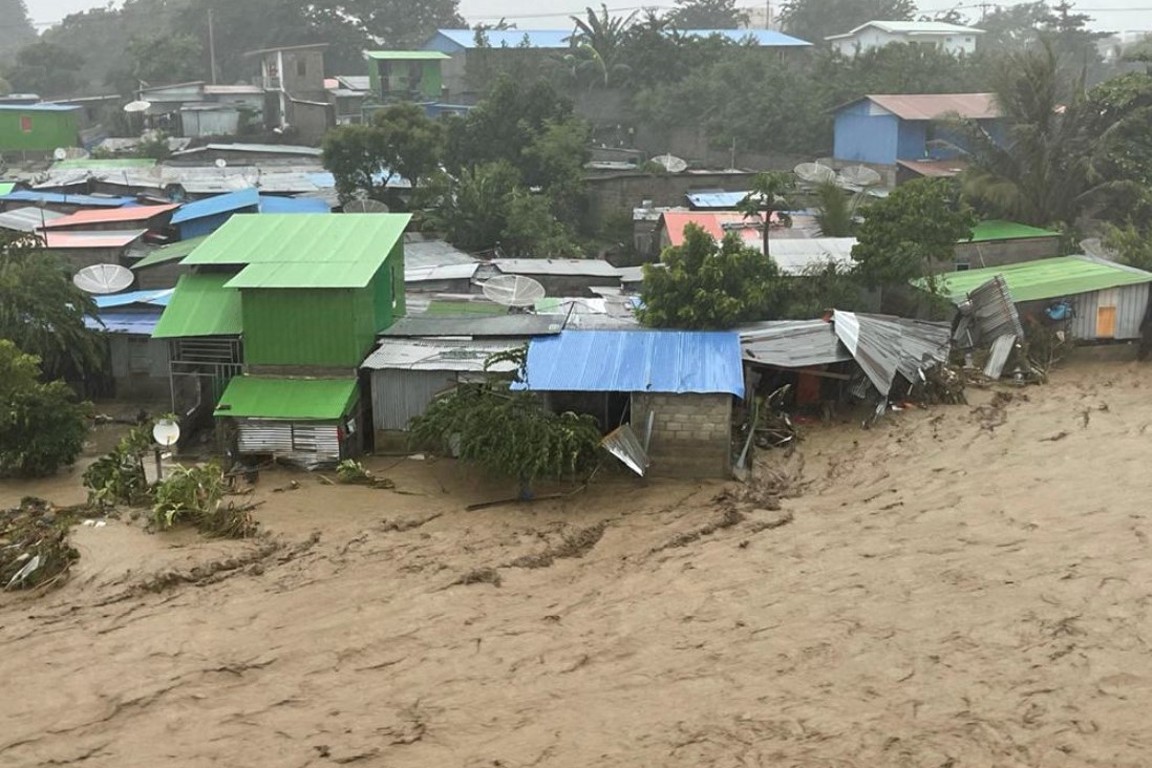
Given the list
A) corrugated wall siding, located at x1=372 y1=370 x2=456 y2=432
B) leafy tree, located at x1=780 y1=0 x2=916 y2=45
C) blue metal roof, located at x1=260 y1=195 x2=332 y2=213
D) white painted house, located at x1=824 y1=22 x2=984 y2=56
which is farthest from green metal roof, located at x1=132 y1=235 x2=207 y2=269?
leafy tree, located at x1=780 y1=0 x2=916 y2=45

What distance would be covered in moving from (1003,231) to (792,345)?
9.91m

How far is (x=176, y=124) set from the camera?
42219mm

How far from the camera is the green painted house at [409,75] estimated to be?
148 ft

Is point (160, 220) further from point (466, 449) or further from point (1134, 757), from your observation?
point (1134, 757)

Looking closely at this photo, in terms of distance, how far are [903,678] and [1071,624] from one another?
202cm

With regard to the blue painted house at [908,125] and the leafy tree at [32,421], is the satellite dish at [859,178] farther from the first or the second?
the leafy tree at [32,421]

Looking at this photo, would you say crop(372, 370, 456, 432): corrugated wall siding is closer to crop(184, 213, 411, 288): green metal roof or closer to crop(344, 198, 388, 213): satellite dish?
crop(184, 213, 411, 288): green metal roof

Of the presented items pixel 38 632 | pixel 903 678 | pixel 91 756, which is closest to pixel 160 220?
pixel 38 632

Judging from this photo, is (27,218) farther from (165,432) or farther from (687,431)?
(687,431)

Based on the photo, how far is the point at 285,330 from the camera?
1608cm

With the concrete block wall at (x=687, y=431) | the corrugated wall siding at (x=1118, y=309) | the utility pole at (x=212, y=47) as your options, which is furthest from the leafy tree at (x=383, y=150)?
the utility pole at (x=212, y=47)

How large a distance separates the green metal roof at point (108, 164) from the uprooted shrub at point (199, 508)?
23.1m

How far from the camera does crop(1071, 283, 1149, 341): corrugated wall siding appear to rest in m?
19.7

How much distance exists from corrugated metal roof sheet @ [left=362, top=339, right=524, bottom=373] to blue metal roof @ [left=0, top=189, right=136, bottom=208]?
16240 millimetres
